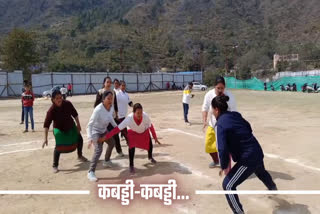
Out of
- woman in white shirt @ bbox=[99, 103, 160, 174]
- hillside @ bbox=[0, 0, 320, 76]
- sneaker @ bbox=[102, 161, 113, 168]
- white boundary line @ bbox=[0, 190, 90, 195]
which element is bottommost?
white boundary line @ bbox=[0, 190, 90, 195]

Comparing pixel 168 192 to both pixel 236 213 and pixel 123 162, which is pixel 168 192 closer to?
pixel 236 213

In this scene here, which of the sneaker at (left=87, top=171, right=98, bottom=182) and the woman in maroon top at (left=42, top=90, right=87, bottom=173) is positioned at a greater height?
the woman in maroon top at (left=42, top=90, right=87, bottom=173)

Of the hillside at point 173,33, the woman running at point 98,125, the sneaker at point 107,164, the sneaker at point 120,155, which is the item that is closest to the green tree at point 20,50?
the hillside at point 173,33

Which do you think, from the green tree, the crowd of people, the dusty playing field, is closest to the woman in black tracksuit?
the crowd of people

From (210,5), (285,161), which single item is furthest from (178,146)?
(210,5)

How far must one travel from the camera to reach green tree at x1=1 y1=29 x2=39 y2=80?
166ft

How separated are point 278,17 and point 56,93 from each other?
393 feet

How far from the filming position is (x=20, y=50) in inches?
1986

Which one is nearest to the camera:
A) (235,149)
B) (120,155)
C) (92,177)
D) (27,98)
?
(235,149)

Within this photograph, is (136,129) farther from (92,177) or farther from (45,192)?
(45,192)

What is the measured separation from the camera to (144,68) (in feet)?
281

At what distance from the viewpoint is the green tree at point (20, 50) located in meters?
50.5

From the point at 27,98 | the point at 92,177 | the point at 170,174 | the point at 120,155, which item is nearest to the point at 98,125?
the point at 92,177

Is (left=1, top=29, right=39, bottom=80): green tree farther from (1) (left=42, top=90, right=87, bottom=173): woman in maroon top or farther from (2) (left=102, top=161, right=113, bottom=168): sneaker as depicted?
(2) (left=102, top=161, right=113, bottom=168): sneaker
